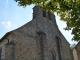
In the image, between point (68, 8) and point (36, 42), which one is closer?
point (68, 8)

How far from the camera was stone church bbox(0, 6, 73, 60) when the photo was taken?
49.9 ft

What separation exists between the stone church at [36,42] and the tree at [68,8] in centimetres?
665

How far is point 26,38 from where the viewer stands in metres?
16.7

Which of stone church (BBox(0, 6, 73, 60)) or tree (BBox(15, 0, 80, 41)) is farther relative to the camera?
stone church (BBox(0, 6, 73, 60))

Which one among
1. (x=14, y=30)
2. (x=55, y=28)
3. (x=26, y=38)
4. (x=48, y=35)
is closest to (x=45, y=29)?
(x=48, y=35)

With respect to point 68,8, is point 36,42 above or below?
below

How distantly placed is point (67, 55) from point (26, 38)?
8.63 meters

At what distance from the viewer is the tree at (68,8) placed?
8.98 metres

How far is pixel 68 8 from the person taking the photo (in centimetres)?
945

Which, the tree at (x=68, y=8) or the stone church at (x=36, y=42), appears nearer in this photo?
the tree at (x=68, y=8)

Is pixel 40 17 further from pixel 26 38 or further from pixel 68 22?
pixel 68 22

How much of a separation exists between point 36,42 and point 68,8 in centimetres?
910

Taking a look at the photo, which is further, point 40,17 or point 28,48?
point 40,17

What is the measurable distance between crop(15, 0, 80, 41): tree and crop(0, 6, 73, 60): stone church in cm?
665
